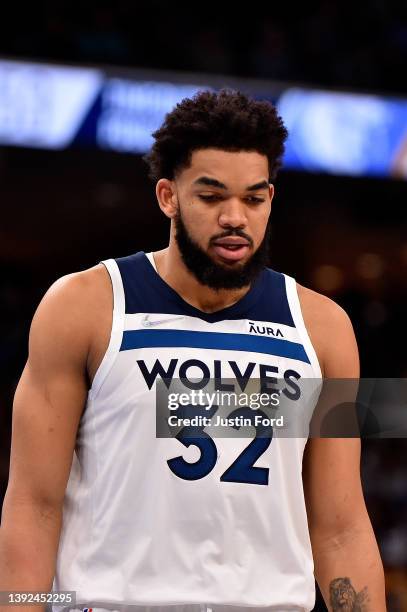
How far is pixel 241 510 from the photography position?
2.83 meters

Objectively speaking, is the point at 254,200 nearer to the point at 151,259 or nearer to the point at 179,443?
the point at 151,259

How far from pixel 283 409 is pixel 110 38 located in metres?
8.81

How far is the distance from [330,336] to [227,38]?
9370 mm

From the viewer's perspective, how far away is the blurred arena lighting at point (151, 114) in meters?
9.97

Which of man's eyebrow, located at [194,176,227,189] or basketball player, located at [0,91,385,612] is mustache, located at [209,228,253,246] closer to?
basketball player, located at [0,91,385,612]

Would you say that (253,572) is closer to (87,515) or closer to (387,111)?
(87,515)

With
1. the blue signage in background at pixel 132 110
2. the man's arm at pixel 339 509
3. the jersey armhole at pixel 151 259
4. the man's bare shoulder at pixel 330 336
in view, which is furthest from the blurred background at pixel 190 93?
the jersey armhole at pixel 151 259

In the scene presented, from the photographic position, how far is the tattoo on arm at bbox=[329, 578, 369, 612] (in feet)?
9.76

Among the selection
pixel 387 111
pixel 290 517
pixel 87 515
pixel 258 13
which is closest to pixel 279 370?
pixel 290 517

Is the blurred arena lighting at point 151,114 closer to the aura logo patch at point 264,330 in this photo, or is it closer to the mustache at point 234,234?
the aura logo patch at point 264,330

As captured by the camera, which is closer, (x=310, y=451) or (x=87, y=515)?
(x=87, y=515)

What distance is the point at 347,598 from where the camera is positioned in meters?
2.99

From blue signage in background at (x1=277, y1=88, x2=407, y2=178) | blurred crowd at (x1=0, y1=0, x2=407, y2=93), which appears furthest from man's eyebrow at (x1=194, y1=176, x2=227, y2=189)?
blurred crowd at (x1=0, y1=0, x2=407, y2=93)

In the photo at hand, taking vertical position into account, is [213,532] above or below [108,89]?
below
